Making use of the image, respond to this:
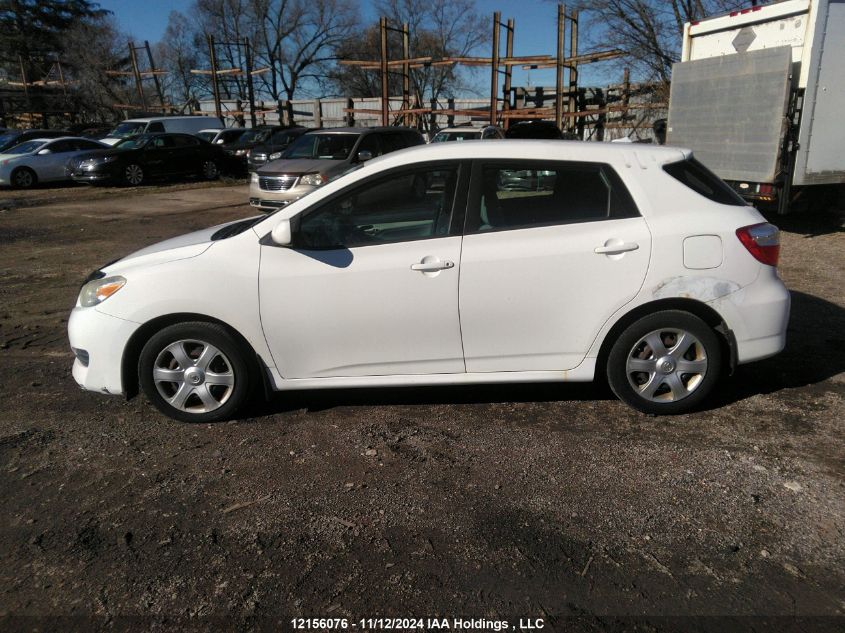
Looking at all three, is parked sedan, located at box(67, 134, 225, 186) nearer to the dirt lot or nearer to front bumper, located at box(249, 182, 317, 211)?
front bumper, located at box(249, 182, 317, 211)

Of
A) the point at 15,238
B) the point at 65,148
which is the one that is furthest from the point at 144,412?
the point at 65,148

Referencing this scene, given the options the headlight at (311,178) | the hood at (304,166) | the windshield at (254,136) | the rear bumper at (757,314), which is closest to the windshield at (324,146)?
the hood at (304,166)

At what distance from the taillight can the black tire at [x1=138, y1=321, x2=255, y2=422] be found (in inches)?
119

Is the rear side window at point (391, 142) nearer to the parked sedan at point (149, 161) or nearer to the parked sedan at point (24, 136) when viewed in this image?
the parked sedan at point (149, 161)

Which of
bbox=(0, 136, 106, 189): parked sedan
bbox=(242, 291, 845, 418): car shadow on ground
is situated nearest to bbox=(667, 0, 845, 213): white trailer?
bbox=(242, 291, 845, 418): car shadow on ground

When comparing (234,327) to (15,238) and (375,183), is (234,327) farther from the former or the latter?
(15,238)

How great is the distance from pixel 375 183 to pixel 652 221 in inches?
64.6

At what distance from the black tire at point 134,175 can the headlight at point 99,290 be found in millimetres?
16751

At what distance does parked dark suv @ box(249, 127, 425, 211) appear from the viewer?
39.2 ft

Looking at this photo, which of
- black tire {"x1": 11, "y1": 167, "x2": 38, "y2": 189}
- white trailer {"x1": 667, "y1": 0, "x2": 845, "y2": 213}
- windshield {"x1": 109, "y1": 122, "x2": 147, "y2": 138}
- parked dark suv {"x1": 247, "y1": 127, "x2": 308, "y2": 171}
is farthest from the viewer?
windshield {"x1": 109, "y1": 122, "x2": 147, "y2": 138}

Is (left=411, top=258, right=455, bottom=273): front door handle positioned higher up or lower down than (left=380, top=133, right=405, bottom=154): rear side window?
lower down

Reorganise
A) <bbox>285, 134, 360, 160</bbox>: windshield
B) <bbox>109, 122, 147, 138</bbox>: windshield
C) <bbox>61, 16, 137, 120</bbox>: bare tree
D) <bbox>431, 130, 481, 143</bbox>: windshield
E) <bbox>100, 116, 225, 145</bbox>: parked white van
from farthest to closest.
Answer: <bbox>61, 16, 137, 120</bbox>: bare tree → <bbox>109, 122, 147, 138</bbox>: windshield → <bbox>100, 116, 225, 145</bbox>: parked white van → <bbox>431, 130, 481, 143</bbox>: windshield → <bbox>285, 134, 360, 160</bbox>: windshield

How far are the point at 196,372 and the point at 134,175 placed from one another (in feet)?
57.3

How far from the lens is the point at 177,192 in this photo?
18438 mm
